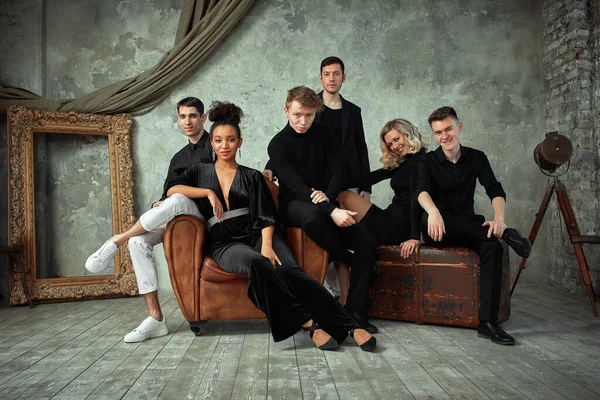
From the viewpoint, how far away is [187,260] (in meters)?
3.37

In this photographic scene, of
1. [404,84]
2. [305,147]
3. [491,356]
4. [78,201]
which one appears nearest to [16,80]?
[78,201]

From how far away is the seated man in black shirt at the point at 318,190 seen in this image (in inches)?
135

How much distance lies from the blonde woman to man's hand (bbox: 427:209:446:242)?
8.5 inches

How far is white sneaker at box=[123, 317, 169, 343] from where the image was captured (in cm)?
322

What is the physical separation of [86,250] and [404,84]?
3673 mm

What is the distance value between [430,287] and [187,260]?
5.32ft

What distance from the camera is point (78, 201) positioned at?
5.20 meters

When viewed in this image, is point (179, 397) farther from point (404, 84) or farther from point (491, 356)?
point (404, 84)

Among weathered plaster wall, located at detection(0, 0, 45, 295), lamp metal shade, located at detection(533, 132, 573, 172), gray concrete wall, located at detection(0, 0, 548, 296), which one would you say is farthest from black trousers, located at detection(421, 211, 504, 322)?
weathered plaster wall, located at detection(0, 0, 45, 295)

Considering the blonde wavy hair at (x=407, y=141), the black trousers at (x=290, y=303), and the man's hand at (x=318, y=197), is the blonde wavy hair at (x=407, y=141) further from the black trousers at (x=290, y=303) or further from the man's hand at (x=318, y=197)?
the black trousers at (x=290, y=303)

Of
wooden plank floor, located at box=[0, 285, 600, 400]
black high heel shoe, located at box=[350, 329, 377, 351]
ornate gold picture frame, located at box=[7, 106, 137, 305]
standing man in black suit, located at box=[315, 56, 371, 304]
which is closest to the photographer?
wooden plank floor, located at box=[0, 285, 600, 400]

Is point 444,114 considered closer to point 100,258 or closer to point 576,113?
point 576,113

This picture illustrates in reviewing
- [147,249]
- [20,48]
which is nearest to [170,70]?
[20,48]

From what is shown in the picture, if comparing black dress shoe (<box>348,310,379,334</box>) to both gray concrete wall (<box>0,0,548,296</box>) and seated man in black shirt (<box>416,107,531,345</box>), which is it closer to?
seated man in black shirt (<box>416,107,531,345</box>)
